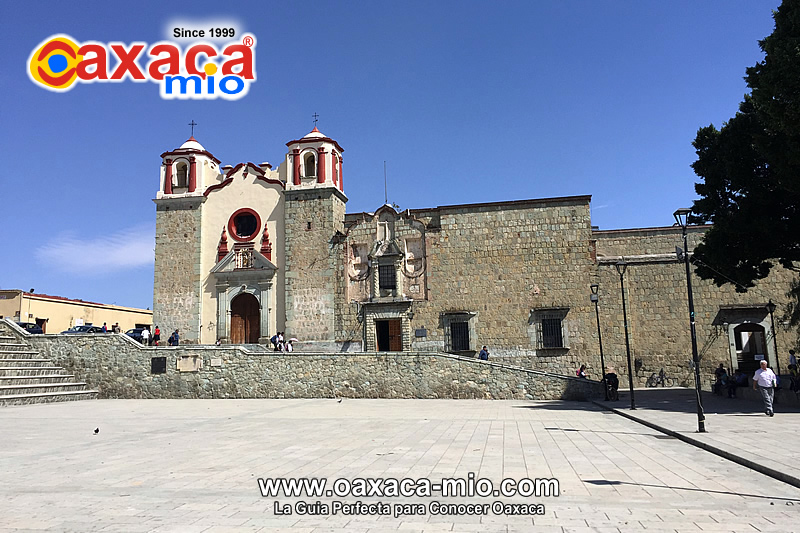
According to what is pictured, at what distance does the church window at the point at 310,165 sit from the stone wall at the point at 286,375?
1033 cm

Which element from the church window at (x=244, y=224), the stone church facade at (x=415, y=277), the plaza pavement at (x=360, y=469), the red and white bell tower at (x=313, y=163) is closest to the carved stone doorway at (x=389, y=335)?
the stone church facade at (x=415, y=277)

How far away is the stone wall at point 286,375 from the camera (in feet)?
67.9

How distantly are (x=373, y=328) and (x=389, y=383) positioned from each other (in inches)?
221

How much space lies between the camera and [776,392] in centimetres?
1627

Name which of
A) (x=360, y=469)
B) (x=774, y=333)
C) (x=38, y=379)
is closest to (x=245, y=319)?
(x=38, y=379)

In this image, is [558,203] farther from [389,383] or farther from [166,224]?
[166,224]

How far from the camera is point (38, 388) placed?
67.6 feet

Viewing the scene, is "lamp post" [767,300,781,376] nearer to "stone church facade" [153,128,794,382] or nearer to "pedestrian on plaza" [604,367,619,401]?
"stone church facade" [153,128,794,382]

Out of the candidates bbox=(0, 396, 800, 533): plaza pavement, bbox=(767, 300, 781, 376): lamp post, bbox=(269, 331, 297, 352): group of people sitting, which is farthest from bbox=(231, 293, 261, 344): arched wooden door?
bbox=(767, 300, 781, 376): lamp post

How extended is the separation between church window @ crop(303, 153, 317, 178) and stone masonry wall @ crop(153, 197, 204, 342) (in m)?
5.58

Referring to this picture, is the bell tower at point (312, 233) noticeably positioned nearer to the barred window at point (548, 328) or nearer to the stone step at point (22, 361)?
the barred window at point (548, 328)

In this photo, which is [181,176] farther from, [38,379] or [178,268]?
[38,379]

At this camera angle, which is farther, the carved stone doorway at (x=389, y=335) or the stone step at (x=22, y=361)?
the carved stone doorway at (x=389, y=335)

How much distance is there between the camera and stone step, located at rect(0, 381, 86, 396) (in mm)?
19391
